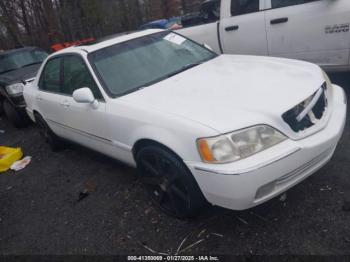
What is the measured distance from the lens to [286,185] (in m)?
2.39

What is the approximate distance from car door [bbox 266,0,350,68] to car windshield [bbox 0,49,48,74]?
222 inches

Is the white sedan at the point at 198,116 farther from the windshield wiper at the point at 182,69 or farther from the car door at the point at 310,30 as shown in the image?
the car door at the point at 310,30

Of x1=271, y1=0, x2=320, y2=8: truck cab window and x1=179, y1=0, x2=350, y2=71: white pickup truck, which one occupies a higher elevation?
x1=271, y1=0, x2=320, y2=8: truck cab window

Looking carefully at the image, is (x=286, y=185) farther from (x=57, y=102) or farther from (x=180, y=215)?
(x=57, y=102)

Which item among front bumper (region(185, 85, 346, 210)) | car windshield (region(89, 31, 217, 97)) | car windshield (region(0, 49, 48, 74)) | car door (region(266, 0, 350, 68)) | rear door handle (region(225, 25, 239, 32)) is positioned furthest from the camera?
car windshield (region(0, 49, 48, 74))

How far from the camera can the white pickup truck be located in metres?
4.20

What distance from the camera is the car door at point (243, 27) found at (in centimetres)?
479

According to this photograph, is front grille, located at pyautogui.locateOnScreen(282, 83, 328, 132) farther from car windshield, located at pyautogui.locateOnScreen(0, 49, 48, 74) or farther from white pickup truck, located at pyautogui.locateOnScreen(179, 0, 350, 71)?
car windshield, located at pyautogui.locateOnScreen(0, 49, 48, 74)

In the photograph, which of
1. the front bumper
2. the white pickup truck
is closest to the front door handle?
the front bumper

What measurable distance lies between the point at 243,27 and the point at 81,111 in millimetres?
2796

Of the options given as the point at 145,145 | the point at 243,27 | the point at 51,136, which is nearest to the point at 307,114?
the point at 145,145

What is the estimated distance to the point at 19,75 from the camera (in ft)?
22.3

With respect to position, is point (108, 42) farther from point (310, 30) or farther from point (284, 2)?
point (310, 30)

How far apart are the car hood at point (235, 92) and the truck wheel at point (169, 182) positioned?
37 cm
